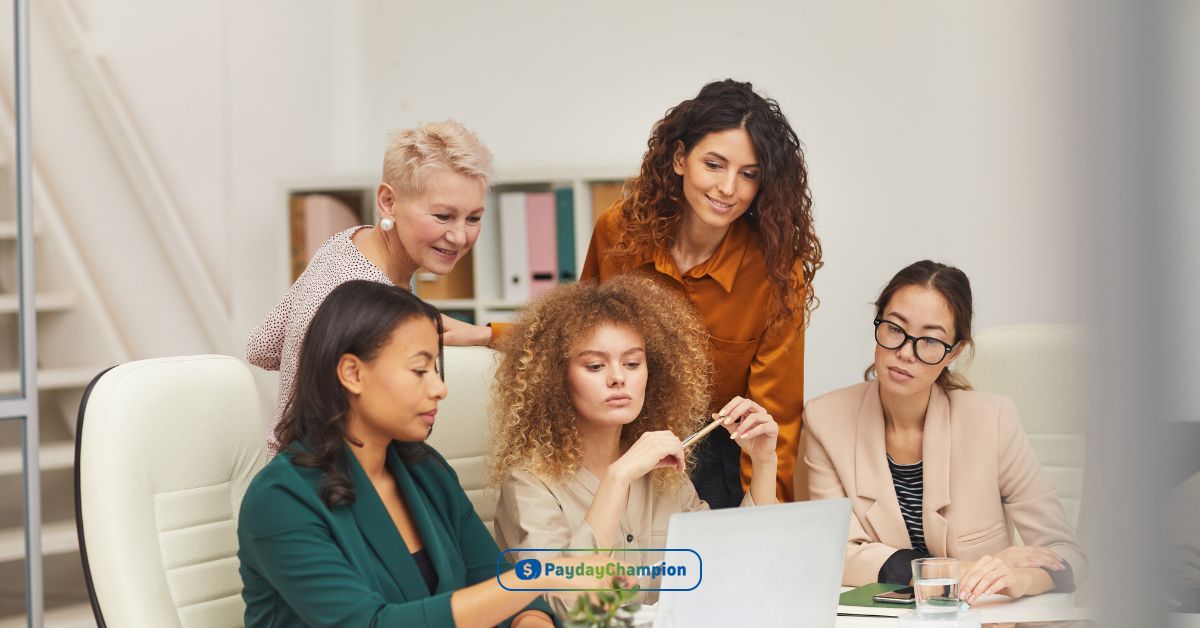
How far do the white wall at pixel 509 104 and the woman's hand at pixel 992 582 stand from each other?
1789mm

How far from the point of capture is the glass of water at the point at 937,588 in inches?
57.9

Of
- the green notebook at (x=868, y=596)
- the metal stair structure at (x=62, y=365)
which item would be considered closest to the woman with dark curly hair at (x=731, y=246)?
the green notebook at (x=868, y=596)

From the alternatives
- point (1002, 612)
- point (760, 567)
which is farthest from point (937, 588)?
point (760, 567)

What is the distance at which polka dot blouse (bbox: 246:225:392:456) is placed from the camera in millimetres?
1776

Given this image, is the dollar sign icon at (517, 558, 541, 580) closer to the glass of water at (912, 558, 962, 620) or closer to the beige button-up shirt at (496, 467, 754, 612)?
the beige button-up shirt at (496, 467, 754, 612)

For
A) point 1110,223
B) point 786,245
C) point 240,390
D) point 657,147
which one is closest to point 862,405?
point 786,245

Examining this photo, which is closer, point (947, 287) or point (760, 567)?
point (760, 567)

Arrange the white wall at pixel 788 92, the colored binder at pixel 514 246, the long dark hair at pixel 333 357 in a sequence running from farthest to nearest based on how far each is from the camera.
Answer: the colored binder at pixel 514 246, the white wall at pixel 788 92, the long dark hair at pixel 333 357

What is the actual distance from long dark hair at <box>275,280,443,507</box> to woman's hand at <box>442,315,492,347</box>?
0.62 meters

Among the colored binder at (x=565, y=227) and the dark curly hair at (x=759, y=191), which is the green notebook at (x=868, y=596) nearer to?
the dark curly hair at (x=759, y=191)

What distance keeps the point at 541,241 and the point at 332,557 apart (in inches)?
96.7

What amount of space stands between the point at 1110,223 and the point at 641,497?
162 cm

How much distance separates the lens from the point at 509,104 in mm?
4113

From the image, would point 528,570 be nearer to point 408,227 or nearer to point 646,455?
point 646,455
